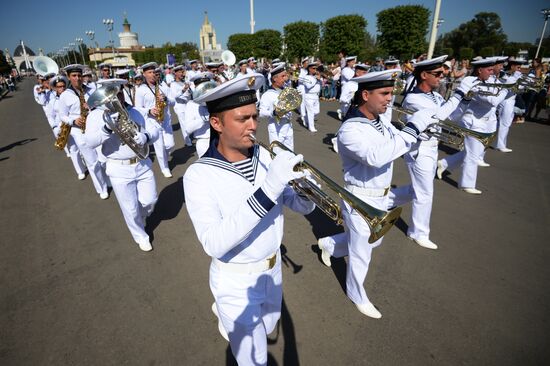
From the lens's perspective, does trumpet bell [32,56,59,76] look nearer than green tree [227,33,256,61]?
Yes

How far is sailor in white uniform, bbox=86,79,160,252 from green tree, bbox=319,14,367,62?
38697 mm

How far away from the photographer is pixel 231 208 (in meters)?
1.89

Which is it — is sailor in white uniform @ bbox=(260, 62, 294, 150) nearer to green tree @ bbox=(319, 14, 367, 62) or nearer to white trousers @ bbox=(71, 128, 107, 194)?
white trousers @ bbox=(71, 128, 107, 194)

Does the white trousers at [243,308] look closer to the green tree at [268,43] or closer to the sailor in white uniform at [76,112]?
the sailor in white uniform at [76,112]

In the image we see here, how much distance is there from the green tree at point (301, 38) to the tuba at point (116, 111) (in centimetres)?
4266

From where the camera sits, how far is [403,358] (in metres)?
2.86

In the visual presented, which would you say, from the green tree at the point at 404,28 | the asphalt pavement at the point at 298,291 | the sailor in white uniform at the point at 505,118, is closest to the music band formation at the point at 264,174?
the asphalt pavement at the point at 298,291

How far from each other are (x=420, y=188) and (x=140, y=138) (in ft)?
13.7

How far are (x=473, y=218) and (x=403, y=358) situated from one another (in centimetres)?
377

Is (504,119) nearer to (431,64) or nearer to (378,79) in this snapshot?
(431,64)

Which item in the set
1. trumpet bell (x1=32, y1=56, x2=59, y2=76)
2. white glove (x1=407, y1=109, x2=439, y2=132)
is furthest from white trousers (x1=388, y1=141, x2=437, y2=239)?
trumpet bell (x1=32, y1=56, x2=59, y2=76)

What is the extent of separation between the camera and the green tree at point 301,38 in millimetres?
42875

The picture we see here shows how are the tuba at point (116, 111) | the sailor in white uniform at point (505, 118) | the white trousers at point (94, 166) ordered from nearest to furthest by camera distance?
the tuba at point (116, 111) < the white trousers at point (94, 166) < the sailor in white uniform at point (505, 118)

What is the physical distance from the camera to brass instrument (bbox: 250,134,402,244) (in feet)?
6.15
